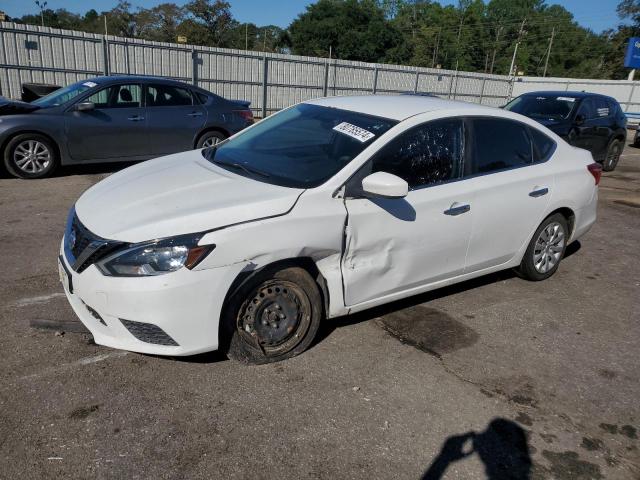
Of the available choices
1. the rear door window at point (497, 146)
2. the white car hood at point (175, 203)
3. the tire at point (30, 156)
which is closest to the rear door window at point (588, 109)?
the rear door window at point (497, 146)

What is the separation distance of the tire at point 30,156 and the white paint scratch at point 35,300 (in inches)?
175

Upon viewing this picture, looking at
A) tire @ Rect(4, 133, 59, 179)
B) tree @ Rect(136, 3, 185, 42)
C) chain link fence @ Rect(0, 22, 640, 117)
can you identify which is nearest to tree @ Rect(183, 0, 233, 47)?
tree @ Rect(136, 3, 185, 42)

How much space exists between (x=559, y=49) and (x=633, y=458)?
9122 cm

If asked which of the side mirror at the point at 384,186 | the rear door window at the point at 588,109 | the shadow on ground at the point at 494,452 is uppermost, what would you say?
the rear door window at the point at 588,109

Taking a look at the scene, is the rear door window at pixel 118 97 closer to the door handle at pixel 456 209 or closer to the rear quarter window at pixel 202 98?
the rear quarter window at pixel 202 98

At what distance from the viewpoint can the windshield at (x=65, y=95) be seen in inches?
311

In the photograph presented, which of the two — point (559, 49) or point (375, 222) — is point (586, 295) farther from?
point (559, 49)

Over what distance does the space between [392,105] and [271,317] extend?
77.1 inches

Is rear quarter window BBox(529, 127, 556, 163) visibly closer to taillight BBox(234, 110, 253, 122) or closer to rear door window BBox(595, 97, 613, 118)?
taillight BBox(234, 110, 253, 122)

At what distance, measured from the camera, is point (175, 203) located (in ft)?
10.2

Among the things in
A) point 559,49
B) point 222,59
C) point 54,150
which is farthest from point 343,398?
point 559,49

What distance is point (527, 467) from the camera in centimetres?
262

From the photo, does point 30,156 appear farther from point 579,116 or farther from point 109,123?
point 579,116

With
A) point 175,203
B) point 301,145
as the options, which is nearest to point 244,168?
point 301,145
